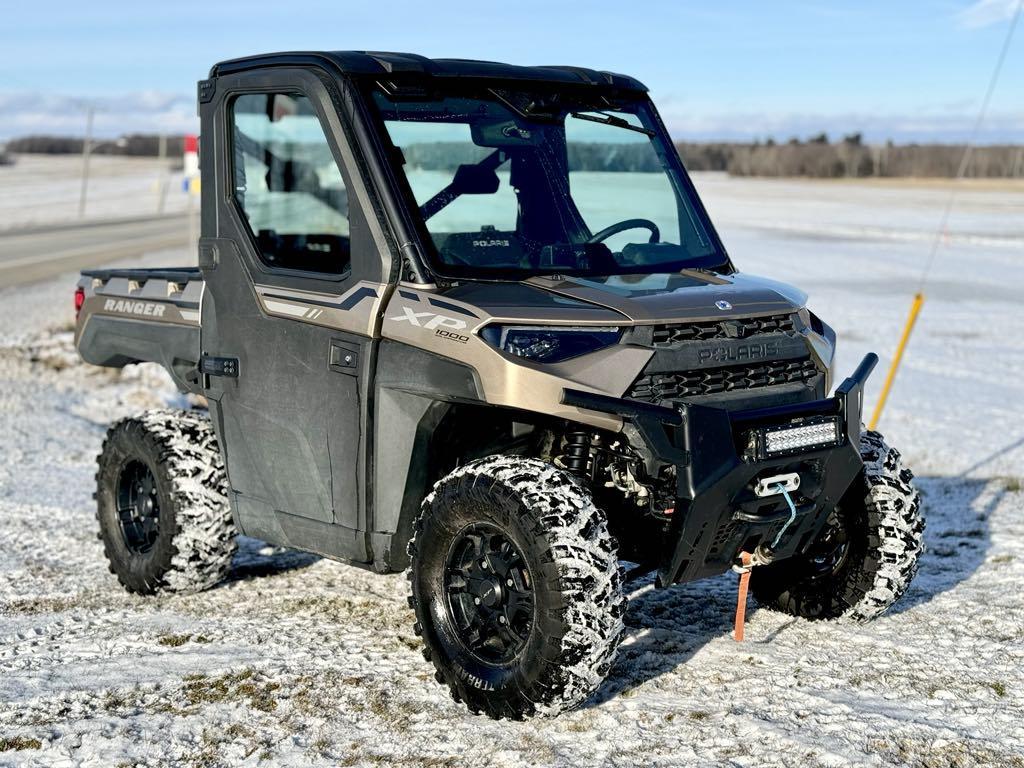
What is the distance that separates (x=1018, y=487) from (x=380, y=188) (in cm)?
557

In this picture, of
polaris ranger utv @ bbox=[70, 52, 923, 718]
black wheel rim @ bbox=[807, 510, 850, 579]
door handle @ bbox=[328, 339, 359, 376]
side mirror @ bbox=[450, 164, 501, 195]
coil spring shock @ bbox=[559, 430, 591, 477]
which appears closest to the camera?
polaris ranger utv @ bbox=[70, 52, 923, 718]

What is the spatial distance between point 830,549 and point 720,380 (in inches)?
55.3

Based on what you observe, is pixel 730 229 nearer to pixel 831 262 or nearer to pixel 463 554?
pixel 831 262

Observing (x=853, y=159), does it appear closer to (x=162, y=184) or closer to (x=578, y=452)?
(x=162, y=184)

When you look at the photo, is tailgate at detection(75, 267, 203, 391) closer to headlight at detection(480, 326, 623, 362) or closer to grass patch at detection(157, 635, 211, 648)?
grass patch at detection(157, 635, 211, 648)

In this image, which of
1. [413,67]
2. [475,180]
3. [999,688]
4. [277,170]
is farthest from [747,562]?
[277,170]

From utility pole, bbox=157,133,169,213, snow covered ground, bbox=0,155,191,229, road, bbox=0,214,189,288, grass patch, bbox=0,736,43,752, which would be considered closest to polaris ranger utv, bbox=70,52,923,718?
grass patch, bbox=0,736,43,752

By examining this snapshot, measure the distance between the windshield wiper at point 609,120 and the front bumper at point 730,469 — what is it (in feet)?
4.83

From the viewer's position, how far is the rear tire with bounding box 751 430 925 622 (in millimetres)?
5352

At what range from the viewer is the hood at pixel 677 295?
4484 millimetres

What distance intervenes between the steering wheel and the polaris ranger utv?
0.05 feet

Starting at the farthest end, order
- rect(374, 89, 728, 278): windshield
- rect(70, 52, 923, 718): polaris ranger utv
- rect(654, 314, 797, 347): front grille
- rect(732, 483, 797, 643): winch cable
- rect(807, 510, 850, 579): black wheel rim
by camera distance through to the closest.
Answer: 1. rect(807, 510, 850, 579): black wheel rim
2. rect(374, 89, 728, 278): windshield
3. rect(732, 483, 797, 643): winch cable
4. rect(654, 314, 797, 347): front grille
5. rect(70, 52, 923, 718): polaris ranger utv

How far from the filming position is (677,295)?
4645mm

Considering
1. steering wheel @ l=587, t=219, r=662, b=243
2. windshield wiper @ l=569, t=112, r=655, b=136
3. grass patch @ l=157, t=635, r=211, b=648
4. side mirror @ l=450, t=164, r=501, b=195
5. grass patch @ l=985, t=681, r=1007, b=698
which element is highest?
windshield wiper @ l=569, t=112, r=655, b=136
